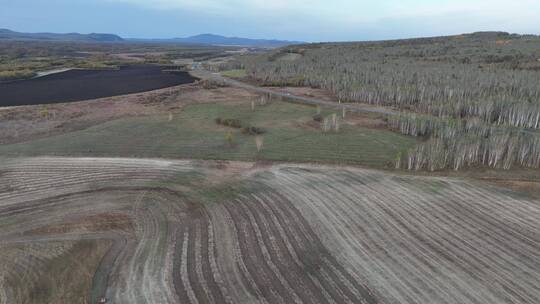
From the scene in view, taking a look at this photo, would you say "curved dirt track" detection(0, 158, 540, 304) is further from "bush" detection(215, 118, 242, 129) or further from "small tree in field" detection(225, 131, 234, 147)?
"bush" detection(215, 118, 242, 129)

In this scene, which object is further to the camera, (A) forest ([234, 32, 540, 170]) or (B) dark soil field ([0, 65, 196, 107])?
(B) dark soil field ([0, 65, 196, 107])

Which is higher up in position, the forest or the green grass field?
the forest

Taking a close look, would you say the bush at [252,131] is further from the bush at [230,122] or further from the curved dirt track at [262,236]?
the curved dirt track at [262,236]

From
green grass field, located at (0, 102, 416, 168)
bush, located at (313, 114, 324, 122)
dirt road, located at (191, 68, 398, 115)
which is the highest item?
dirt road, located at (191, 68, 398, 115)

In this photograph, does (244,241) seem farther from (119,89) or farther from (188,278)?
(119,89)

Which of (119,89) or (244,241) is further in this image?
(119,89)

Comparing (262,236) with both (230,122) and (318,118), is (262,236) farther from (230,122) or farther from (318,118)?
(318,118)

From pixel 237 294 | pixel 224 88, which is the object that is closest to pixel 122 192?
pixel 237 294

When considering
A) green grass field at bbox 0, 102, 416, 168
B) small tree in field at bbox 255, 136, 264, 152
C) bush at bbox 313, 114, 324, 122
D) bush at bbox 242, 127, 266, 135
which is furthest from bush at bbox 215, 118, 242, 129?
bush at bbox 313, 114, 324, 122
